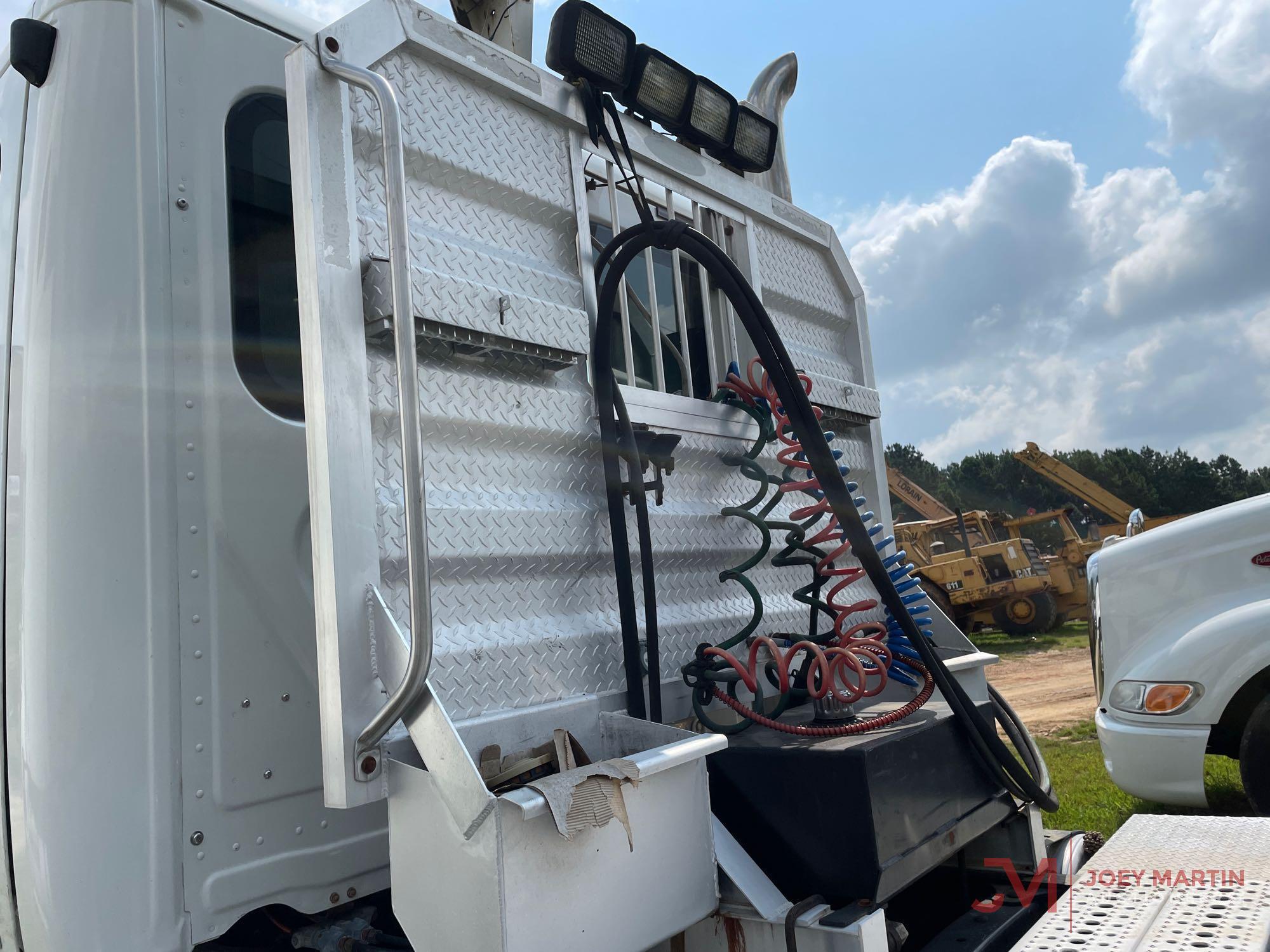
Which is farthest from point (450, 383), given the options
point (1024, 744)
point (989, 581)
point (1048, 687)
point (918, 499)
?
point (918, 499)

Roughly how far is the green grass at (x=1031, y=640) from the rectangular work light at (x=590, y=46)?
43.2 feet

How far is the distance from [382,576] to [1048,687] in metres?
10.5

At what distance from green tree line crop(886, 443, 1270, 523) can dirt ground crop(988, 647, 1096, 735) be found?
4142cm

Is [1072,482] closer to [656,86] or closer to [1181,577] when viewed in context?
[1181,577]

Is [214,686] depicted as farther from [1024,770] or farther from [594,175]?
[1024,770]

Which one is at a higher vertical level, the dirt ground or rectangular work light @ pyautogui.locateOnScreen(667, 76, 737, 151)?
rectangular work light @ pyautogui.locateOnScreen(667, 76, 737, 151)

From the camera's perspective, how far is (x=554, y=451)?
245 centimetres

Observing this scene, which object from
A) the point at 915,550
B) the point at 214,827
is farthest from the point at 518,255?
the point at 915,550

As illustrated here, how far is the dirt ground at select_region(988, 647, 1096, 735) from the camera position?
8688mm

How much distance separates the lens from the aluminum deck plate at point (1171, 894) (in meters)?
1.77

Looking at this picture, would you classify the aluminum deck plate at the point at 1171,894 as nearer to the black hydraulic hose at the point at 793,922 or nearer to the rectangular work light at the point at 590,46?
the black hydraulic hose at the point at 793,922

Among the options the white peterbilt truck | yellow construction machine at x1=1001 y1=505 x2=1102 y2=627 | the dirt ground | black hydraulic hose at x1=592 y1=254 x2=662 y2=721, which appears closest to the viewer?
the white peterbilt truck

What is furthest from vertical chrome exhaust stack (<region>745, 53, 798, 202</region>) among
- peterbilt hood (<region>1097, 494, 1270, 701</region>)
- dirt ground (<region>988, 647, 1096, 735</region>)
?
dirt ground (<region>988, 647, 1096, 735</region>)

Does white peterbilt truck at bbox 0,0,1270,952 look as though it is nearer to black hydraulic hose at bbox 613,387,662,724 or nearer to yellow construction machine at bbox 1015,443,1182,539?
black hydraulic hose at bbox 613,387,662,724
